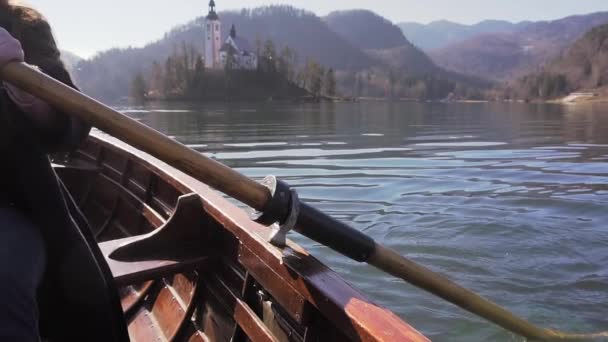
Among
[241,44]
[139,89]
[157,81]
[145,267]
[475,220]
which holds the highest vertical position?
[241,44]

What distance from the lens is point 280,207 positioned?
215 cm

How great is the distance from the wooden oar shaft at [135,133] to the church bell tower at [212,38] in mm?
95378

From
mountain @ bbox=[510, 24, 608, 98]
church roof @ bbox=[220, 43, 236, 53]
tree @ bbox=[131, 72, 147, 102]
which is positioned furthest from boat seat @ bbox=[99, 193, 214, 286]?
mountain @ bbox=[510, 24, 608, 98]

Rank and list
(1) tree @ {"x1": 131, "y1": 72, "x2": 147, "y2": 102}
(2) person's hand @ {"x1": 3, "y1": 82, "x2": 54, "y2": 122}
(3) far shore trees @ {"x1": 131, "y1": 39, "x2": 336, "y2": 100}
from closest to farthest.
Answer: (2) person's hand @ {"x1": 3, "y1": 82, "x2": 54, "y2": 122} < (3) far shore trees @ {"x1": 131, "y1": 39, "x2": 336, "y2": 100} < (1) tree @ {"x1": 131, "y1": 72, "x2": 147, "y2": 102}

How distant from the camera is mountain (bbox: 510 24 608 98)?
115 metres

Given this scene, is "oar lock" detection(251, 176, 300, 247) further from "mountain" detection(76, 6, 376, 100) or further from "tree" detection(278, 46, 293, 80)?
"mountain" detection(76, 6, 376, 100)

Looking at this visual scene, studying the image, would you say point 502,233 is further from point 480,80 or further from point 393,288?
point 480,80

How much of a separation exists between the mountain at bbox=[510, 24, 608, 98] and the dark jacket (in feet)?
409

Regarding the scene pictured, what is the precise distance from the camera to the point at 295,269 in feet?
7.45

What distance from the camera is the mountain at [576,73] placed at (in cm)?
11500

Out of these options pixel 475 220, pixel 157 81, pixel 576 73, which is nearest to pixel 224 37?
pixel 157 81

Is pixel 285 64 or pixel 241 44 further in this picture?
pixel 241 44

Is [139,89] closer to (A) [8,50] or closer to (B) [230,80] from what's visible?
(B) [230,80]

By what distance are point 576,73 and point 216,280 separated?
13788 centimetres
